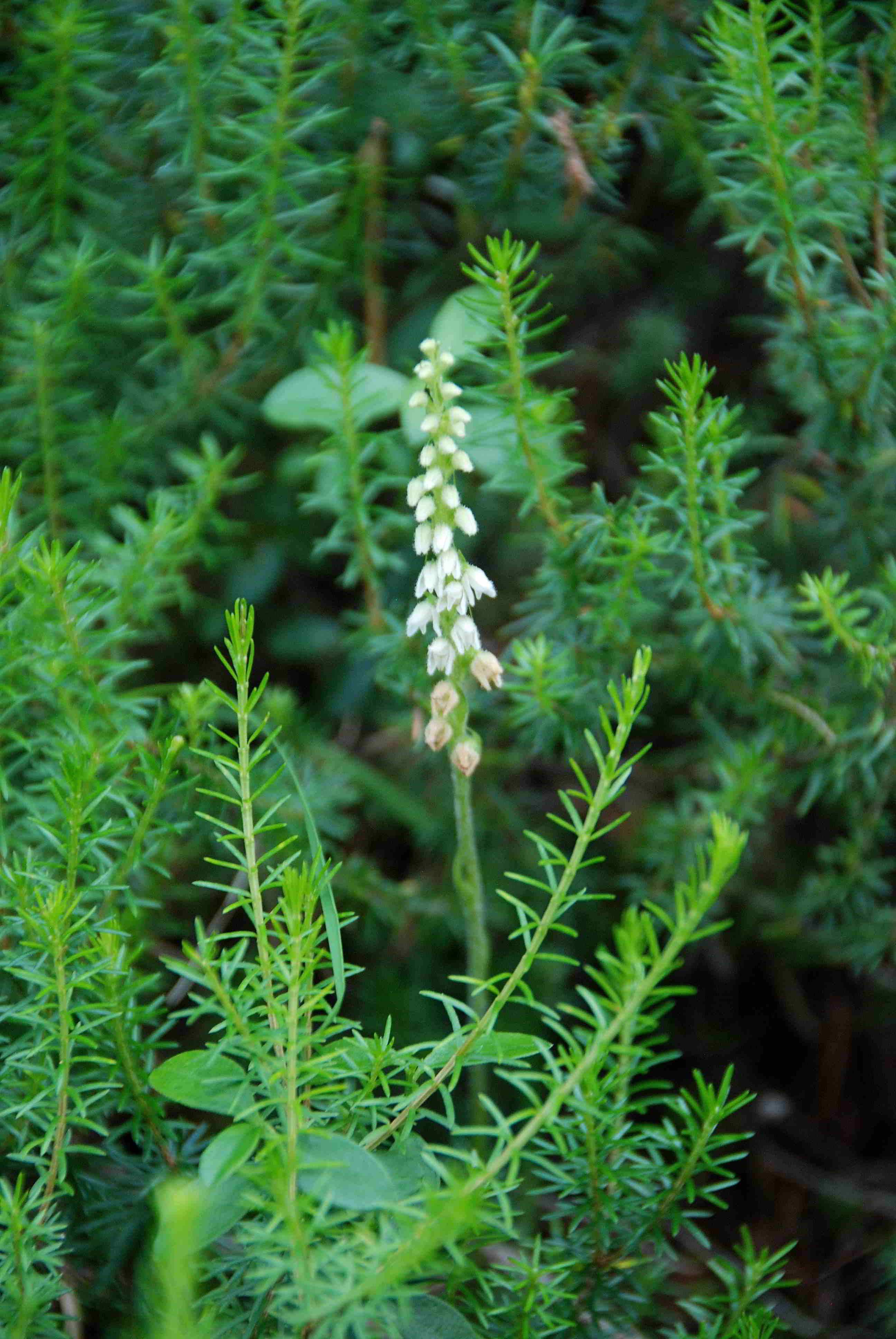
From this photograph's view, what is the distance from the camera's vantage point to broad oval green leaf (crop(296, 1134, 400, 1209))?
1010mm

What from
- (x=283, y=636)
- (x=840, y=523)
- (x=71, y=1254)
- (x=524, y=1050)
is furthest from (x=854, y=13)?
(x=71, y=1254)

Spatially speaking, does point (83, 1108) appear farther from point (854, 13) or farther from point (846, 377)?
point (854, 13)

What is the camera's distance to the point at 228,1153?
103 cm

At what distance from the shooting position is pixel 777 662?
1.79 metres

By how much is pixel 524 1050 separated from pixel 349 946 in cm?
105

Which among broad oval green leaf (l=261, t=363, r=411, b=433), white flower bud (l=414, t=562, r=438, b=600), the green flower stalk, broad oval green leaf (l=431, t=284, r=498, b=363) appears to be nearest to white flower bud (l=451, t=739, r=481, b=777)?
the green flower stalk

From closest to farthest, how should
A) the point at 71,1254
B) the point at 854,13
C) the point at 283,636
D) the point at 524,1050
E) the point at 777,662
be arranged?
1. the point at 524,1050
2. the point at 71,1254
3. the point at 777,662
4. the point at 854,13
5. the point at 283,636

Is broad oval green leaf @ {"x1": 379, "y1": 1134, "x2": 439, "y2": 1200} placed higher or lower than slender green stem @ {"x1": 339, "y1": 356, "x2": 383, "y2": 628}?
lower

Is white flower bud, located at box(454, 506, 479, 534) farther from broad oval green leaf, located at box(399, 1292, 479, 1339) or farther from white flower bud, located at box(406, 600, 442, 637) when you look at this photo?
broad oval green leaf, located at box(399, 1292, 479, 1339)

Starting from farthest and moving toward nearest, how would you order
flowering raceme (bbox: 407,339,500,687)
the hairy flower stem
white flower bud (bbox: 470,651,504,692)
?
the hairy flower stem, white flower bud (bbox: 470,651,504,692), flowering raceme (bbox: 407,339,500,687)

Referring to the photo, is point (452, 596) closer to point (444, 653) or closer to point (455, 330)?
point (444, 653)

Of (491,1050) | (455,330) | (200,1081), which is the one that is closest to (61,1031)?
(200,1081)

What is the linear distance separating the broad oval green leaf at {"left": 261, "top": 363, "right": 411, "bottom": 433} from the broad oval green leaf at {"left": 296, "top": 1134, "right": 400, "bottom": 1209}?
1.06 m

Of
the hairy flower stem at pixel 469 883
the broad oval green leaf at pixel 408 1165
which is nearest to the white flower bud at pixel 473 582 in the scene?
the hairy flower stem at pixel 469 883
